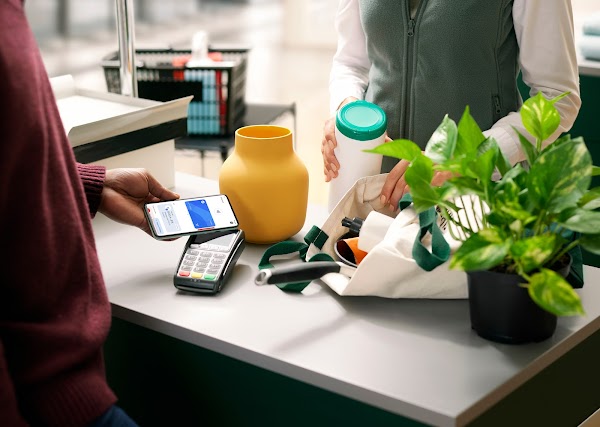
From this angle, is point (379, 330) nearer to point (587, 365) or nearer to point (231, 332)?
point (231, 332)

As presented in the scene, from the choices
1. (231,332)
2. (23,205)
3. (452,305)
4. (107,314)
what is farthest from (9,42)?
(452,305)

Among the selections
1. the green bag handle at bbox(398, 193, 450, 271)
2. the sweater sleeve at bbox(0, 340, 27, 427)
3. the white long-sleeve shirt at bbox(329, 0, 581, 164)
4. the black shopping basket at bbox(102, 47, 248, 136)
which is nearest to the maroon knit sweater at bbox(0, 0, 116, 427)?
the sweater sleeve at bbox(0, 340, 27, 427)

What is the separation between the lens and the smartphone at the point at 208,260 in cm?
133

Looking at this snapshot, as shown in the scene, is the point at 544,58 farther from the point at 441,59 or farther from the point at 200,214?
the point at 200,214

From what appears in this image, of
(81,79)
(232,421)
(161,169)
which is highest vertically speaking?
(161,169)

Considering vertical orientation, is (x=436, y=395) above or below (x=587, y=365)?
above

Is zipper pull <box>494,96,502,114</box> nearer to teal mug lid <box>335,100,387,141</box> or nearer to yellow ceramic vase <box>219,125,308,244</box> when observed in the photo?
teal mug lid <box>335,100,387,141</box>

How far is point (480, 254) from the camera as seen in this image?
1.03 metres

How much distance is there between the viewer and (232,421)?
1284mm

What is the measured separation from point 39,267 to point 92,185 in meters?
0.45

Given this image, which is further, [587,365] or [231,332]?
[587,365]

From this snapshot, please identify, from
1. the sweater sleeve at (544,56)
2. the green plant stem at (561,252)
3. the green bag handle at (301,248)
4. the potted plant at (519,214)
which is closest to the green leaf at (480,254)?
the potted plant at (519,214)

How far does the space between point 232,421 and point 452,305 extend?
1.19ft

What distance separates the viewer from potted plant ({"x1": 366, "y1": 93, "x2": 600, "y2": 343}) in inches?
40.8
